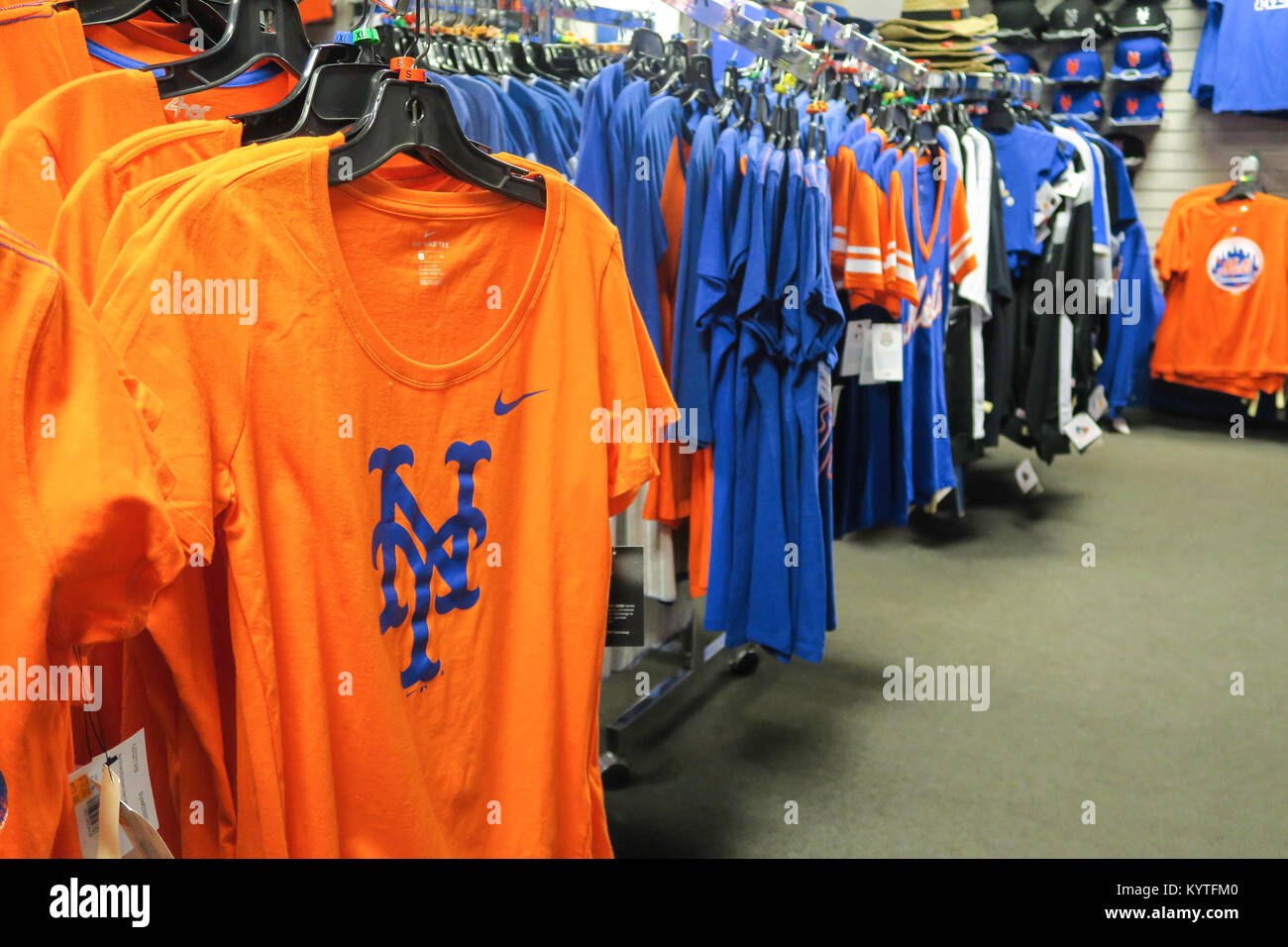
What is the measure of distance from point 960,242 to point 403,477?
269cm

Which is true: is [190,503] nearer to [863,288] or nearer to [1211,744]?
[863,288]

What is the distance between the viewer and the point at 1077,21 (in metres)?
6.90

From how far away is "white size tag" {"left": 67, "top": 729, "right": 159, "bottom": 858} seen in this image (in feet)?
2.73

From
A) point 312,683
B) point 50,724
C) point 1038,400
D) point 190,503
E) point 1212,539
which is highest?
point 190,503

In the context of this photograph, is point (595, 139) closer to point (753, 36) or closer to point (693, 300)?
point (693, 300)

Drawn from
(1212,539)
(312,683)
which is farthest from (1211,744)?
(312,683)

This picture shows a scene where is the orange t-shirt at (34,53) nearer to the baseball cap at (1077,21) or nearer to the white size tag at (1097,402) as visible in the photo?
the white size tag at (1097,402)

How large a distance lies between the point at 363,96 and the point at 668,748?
203cm

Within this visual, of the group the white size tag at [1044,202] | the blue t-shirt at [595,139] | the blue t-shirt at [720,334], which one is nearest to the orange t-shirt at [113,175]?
the blue t-shirt at [595,139]

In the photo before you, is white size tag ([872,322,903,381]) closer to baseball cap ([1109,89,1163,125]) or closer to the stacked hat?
the stacked hat

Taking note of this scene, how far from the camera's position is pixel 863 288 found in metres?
2.58

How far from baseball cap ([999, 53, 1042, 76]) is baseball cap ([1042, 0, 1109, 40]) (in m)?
0.22

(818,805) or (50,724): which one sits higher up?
(50,724)

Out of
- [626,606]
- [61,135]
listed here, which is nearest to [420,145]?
[61,135]
